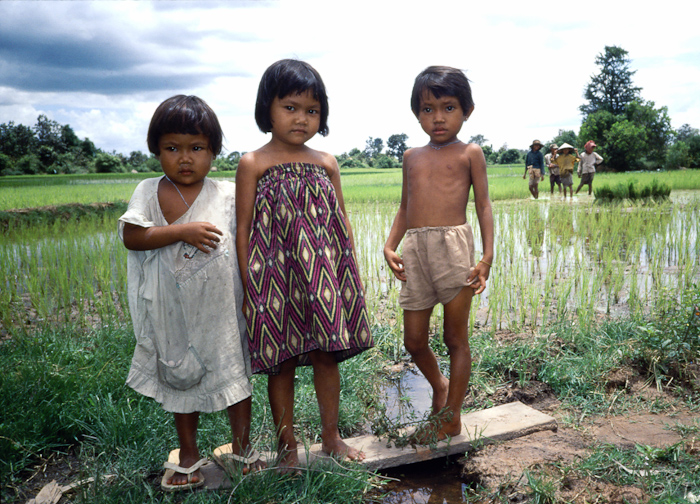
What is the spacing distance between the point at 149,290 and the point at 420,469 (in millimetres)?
1240

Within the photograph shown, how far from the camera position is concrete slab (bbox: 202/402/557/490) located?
1.83m

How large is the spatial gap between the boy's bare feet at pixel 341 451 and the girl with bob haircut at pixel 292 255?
0.06 feet

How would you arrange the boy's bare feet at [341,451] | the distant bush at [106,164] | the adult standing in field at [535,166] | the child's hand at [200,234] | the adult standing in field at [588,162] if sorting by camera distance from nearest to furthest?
the child's hand at [200,234] < the boy's bare feet at [341,451] < the adult standing in field at [535,166] < the adult standing in field at [588,162] < the distant bush at [106,164]

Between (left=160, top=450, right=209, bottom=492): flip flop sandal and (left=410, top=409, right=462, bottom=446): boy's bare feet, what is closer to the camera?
(left=160, top=450, right=209, bottom=492): flip flop sandal

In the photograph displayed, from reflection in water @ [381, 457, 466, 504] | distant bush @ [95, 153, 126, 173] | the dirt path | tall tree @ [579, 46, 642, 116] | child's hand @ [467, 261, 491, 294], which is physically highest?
tall tree @ [579, 46, 642, 116]

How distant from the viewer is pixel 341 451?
71.7 inches

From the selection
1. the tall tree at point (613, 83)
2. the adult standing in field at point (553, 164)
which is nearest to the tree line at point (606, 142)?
the tall tree at point (613, 83)

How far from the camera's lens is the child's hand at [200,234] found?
160cm

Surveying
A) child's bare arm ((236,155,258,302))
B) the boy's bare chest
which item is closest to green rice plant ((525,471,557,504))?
the boy's bare chest

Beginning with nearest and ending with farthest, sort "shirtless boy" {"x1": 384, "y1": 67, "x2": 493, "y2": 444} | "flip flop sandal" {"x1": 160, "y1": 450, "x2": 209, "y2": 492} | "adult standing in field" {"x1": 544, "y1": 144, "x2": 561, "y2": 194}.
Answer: "flip flop sandal" {"x1": 160, "y1": 450, "x2": 209, "y2": 492}
"shirtless boy" {"x1": 384, "y1": 67, "x2": 493, "y2": 444}
"adult standing in field" {"x1": 544, "y1": 144, "x2": 561, "y2": 194}

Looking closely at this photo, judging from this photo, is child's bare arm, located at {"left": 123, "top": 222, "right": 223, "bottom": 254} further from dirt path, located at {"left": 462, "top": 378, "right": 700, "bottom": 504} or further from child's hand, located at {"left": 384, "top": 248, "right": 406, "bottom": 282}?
dirt path, located at {"left": 462, "top": 378, "right": 700, "bottom": 504}

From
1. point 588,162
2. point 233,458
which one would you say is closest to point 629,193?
point 588,162

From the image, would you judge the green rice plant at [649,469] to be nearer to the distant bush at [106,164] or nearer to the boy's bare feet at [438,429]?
the boy's bare feet at [438,429]

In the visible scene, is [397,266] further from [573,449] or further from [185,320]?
[573,449]
